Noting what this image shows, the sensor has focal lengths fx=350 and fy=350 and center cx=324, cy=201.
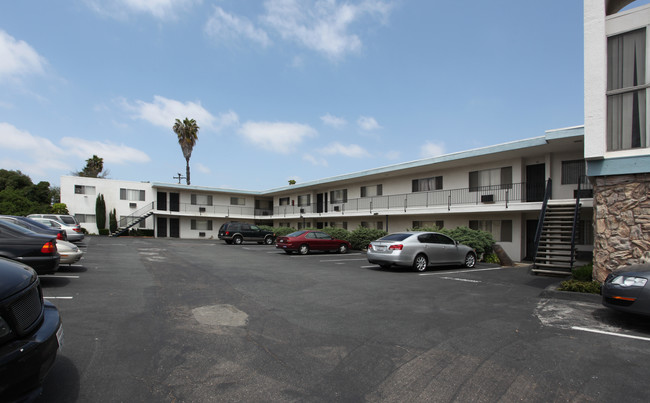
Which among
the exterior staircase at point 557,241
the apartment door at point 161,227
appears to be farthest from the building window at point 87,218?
the exterior staircase at point 557,241

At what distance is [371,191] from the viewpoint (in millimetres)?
27344

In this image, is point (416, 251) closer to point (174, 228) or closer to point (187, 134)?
point (174, 228)

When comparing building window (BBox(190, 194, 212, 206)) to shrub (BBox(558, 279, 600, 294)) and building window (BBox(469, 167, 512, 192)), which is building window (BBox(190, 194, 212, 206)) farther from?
shrub (BBox(558, 279, 600, 294))

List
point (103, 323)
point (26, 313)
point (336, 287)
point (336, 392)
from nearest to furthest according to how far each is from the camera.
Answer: point (26, 313), point (336, 392), point (103, 323), point (336, 287)

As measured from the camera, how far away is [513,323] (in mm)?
5758

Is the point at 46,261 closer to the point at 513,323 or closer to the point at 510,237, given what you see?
the point at 513,323

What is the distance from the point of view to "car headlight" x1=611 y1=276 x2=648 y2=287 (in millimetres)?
5453

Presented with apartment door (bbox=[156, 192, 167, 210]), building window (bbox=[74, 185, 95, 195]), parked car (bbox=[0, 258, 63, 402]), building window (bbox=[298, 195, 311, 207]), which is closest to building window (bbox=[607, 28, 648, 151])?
parked car (bbox=[0, 258, 63, 402])

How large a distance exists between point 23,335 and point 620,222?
35.2 ft

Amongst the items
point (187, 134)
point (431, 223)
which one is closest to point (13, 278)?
point (431, 223)

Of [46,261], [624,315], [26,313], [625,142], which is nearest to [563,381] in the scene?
[624,315]

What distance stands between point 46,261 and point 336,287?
6440mm

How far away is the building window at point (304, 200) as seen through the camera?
3485 cm

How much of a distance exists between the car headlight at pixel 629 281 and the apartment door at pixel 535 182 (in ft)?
41.3
